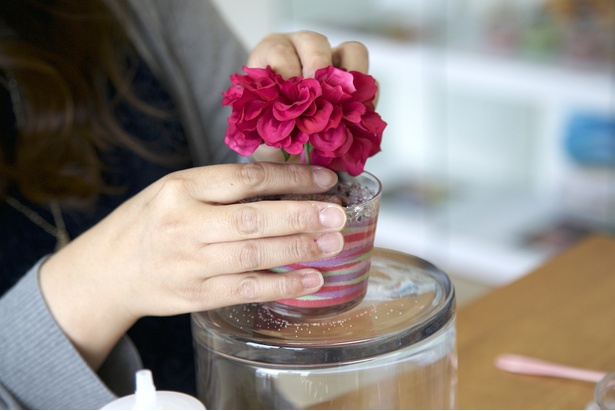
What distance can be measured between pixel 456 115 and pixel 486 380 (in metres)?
1.77

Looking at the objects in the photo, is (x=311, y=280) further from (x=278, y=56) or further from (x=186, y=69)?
(x=186, y=69)

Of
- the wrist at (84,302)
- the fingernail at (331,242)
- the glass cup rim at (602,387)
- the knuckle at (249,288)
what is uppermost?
the fingernail at (331,242)

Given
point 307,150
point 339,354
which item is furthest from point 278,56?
point 339,354

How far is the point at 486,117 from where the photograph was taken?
2.42m

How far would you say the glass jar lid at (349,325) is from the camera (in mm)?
499

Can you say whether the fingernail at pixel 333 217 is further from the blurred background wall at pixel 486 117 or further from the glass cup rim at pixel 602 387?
the blurred background wall at pixel 486 117

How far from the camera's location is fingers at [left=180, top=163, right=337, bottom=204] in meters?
0.52

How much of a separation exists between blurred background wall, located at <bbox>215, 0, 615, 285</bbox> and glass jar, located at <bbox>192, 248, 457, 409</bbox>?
56.4 inches

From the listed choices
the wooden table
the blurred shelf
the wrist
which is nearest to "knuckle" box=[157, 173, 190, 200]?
the wrist

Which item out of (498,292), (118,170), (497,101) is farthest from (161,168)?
(497,101)

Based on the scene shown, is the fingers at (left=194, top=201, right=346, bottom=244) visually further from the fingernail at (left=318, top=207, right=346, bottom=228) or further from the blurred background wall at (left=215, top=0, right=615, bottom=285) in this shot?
the blurred background wall at (left=215, top=0, right=615, bottom=285)

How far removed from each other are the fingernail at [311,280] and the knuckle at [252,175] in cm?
7

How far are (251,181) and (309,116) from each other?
6cm

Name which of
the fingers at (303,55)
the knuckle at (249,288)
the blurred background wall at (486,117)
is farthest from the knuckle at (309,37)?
the blurred background wall at (486,117)
